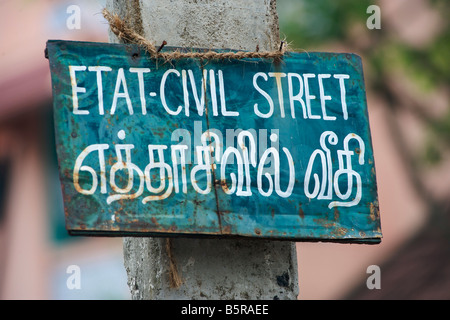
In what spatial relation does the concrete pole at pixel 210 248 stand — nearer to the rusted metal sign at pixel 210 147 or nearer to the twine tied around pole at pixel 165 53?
the twine tied around pole at pixel 165 53

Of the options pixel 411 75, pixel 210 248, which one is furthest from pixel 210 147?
pixel 411 75

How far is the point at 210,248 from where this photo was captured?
403 cm

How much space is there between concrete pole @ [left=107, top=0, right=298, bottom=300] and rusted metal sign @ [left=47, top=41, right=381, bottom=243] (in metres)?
0.20

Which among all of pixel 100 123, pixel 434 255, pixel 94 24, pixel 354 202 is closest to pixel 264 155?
pixel 354 202

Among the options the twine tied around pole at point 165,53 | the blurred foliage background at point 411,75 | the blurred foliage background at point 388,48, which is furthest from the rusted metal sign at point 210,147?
the blurred foliage background at point 388,48

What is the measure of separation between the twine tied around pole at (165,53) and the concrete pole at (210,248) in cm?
8

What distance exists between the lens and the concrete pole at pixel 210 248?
3.99 meters

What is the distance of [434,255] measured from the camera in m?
8.62

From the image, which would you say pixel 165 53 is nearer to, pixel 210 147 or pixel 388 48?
pixel 210 147

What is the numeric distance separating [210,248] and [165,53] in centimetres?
79

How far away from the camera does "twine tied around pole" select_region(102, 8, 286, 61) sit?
4.05m

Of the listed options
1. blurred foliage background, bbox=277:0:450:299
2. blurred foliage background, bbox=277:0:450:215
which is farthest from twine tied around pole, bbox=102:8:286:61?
blurred foliage background, bbox=277:0:450:215

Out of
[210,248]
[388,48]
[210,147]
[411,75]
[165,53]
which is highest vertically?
[388,48]

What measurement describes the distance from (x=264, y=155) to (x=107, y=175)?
636 millimetres
